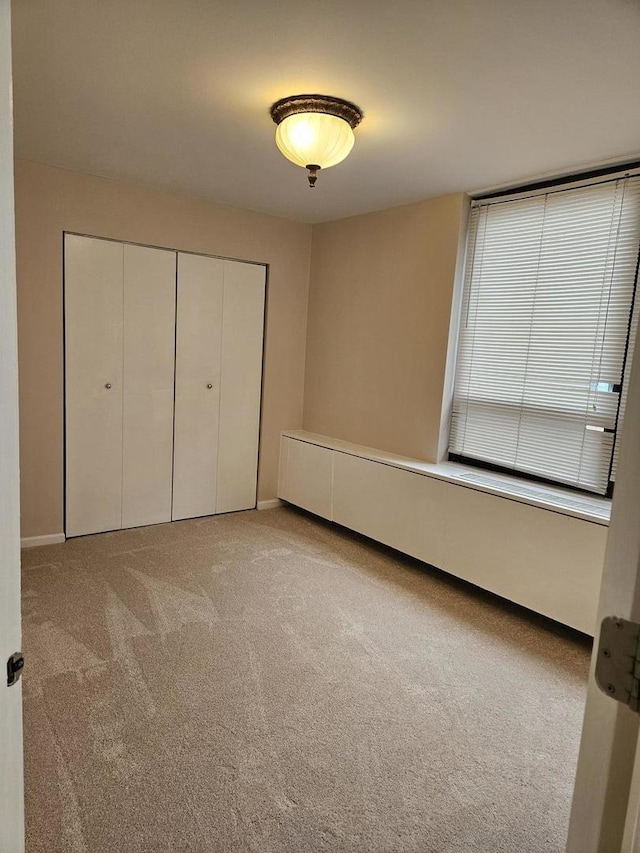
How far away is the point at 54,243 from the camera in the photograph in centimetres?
363

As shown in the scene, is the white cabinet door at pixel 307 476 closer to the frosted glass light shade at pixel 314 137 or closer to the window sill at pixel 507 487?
the window sill at pixel 507 487

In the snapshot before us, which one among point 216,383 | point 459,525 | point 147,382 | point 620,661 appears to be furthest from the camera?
point 216,383

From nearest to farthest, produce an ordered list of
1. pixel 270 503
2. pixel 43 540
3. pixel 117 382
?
pixel 43 540 < pixel 117 382 < pixel 270 503

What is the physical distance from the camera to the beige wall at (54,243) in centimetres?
356

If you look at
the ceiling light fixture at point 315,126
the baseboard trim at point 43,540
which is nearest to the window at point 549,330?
the ceiling light fixture at point 315,126

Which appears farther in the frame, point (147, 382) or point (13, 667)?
point (147, 382)

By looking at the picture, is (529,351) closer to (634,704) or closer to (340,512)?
(340,512)

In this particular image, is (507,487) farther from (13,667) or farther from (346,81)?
(13,667)

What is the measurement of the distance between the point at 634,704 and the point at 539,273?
10.2 ft

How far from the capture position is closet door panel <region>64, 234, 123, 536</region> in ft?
12.3

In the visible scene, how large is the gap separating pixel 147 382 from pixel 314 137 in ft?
7.58

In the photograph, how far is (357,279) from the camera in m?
4.40

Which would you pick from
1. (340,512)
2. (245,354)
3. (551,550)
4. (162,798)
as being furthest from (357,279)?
(162,798)

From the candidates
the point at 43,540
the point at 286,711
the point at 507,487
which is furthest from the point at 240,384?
the point at 286,711
